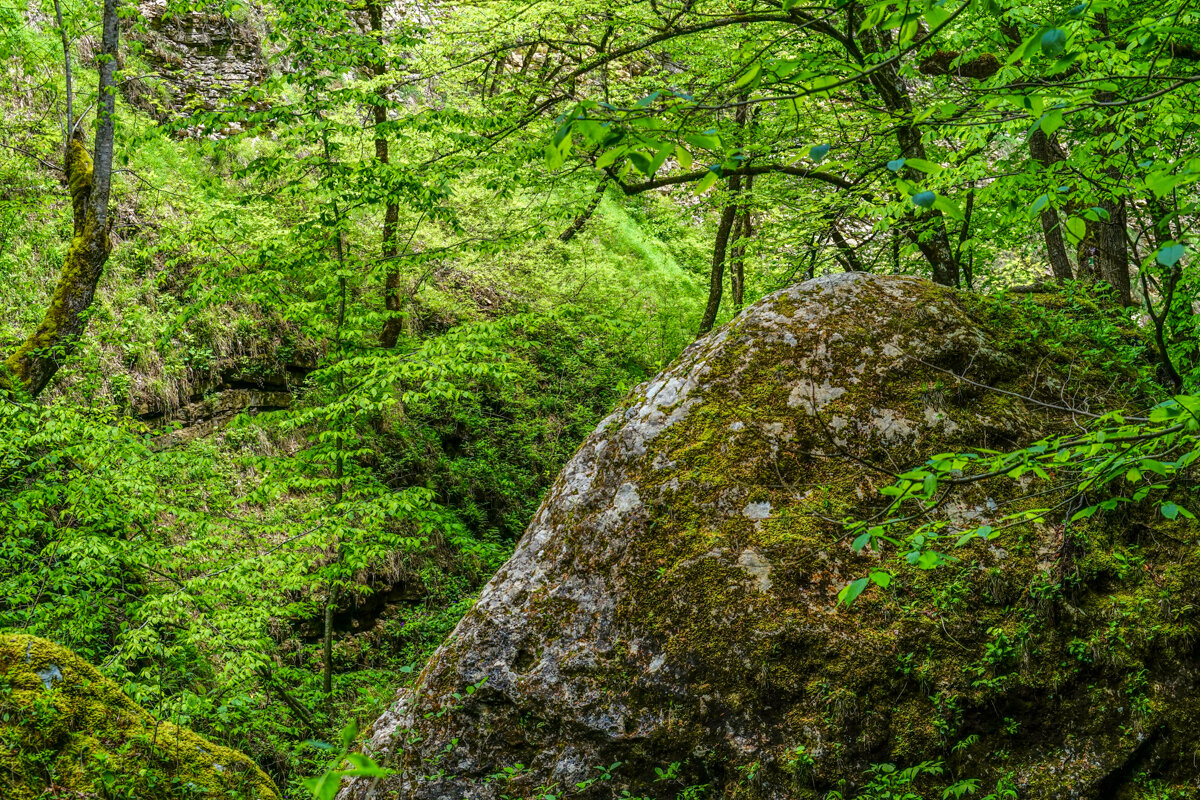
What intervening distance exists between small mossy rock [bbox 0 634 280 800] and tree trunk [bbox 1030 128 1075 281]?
7.19 m

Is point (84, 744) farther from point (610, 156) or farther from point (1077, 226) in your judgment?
point (1077, 226)

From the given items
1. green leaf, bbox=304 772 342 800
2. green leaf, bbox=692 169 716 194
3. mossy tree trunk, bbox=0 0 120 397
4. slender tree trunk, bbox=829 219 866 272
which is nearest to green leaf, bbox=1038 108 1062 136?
green leaf, bbox=692 169 716 194

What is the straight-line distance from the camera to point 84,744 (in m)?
3.34

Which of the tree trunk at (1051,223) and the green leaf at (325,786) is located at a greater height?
the tree trunk at (1051,223)

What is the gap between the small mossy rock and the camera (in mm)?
3127

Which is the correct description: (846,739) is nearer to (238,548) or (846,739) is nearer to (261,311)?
(238,548)

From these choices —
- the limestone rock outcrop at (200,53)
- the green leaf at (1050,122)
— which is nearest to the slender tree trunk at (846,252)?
the green leaf at (1050,122)

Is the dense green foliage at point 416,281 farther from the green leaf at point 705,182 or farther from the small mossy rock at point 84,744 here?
the small mossy rock at point 84,744

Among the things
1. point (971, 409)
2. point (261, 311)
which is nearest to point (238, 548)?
point (261, 311)

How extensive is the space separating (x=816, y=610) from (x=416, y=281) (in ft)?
29.0

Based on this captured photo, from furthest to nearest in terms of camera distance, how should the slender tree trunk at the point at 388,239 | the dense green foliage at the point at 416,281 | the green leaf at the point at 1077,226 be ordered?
the slender tree trunk at the point at 388,239 < the dense green foliage at the point at 416,281 < the green leaf at the point at 1077,226

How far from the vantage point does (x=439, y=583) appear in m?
8.44

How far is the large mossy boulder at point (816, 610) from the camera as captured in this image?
2830mm

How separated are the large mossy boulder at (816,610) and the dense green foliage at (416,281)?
0.26 metres
